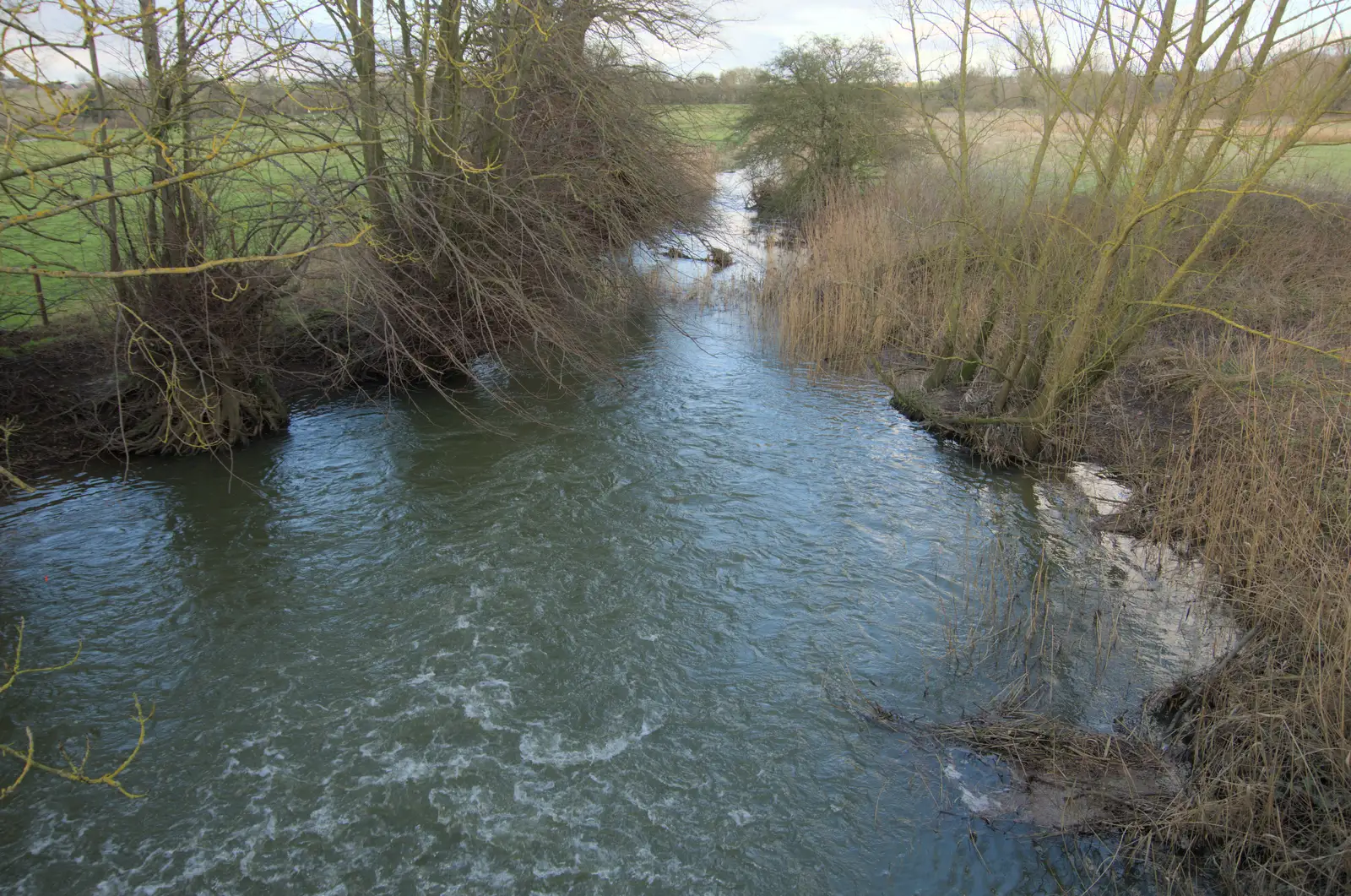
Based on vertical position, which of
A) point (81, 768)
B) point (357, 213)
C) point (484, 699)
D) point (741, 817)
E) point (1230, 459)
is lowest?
point (741, 817)

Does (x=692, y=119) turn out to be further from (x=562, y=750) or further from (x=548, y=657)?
(x=562, y=750)

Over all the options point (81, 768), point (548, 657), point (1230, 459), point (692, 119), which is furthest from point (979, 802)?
point (692, 119)

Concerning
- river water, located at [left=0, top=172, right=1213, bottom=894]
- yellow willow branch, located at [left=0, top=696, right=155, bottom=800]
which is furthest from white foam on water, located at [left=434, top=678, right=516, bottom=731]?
yellow willow branch, located at [left=0, top=696, right=155, bottom=800]

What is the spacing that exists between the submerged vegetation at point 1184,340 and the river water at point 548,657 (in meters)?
0.72

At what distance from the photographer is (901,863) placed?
14.7 feet

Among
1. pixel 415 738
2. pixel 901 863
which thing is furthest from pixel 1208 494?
pixel 415 738

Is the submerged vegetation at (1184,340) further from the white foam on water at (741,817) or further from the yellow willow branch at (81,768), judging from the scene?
the yellow willow branch at (81,768)

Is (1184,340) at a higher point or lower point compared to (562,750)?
higher

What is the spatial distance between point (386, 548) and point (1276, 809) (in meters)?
6.36

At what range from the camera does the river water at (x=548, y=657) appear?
4.52 m

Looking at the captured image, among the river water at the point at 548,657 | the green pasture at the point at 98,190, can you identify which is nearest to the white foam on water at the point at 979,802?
the river water at the point at 548,657

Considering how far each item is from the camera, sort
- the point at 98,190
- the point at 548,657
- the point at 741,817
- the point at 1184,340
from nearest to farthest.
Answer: the point at 741,817 < the point at 548,657 < the point at 98,190 < the point at 1184,340

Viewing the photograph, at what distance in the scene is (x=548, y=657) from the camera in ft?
19.8

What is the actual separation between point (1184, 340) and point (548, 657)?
9289mm
